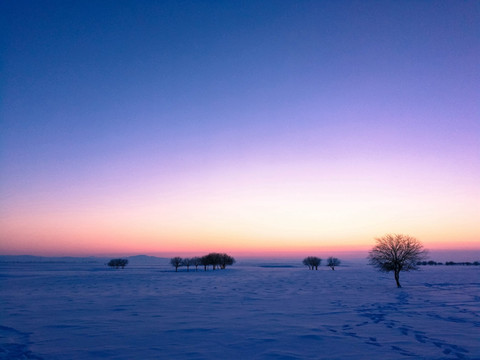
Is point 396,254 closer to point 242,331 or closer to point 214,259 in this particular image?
point 242,331

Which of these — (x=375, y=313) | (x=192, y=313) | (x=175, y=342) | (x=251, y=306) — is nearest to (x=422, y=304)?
(x=375, y=313)

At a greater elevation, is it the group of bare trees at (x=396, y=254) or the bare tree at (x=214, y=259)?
the group of bare trees at (x=396, y=254)

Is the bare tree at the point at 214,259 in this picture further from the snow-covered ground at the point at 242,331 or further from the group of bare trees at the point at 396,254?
the snow-covered ground at the point at 242,331

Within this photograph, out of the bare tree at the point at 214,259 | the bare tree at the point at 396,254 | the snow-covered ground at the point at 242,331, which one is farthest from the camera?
the bare tree at the point at 214,259

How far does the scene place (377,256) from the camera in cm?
3766

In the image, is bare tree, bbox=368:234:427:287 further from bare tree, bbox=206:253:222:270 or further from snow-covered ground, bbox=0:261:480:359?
bare tree, bbox=206:253:222:270

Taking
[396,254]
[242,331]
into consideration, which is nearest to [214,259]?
[396,254]

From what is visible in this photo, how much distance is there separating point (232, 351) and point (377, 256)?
33.3 meters

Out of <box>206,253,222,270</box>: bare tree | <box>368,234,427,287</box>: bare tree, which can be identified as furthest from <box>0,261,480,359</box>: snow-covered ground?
<box>206,253,222,270</box>: bare tree

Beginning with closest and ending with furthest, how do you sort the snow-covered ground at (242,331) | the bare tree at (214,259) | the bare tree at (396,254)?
the snow-covered ground at (242,331) < the bare tree at (396,254) < the bare tree at (214,259)

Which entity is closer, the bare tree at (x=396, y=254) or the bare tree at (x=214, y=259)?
the bare tree at (x=396, y=254)

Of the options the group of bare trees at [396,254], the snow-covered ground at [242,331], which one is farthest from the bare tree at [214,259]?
the snow-covered ground at [242,331]

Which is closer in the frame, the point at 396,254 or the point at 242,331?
A: the point at 242,331

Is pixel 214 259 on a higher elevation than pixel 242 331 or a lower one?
lower
